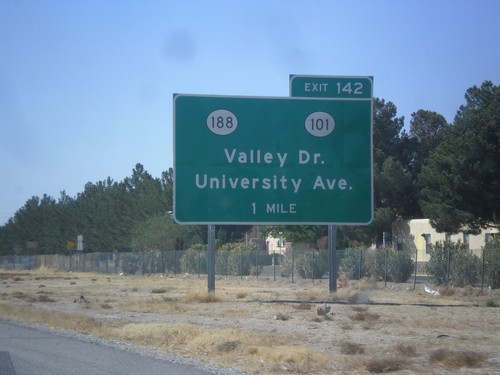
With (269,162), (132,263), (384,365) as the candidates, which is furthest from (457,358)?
(132,263)

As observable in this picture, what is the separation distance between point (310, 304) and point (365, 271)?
49.6 feet

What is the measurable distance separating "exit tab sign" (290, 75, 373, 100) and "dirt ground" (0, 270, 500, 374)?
7173 mm

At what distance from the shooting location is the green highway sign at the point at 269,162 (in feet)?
82.1

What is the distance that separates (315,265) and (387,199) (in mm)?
25337

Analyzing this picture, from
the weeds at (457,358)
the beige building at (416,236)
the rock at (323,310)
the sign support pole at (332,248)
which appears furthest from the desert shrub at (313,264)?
the weeds at (457,358)

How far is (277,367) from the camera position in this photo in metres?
12.6

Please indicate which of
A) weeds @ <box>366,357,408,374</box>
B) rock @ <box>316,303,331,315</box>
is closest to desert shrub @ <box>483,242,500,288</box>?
rock @ <box>316,303,331,315</box>

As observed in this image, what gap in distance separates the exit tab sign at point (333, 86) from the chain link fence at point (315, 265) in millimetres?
9813

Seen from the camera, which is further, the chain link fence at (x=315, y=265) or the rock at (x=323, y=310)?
the chain link fence at (x=315, y=265)

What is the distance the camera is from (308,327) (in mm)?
18562

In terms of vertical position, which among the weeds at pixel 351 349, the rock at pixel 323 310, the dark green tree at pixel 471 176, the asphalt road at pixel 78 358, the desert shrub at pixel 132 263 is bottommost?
the asphalt road at pixel 78 358

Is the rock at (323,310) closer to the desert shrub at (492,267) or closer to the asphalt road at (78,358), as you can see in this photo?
the asphalt road at (78,358)

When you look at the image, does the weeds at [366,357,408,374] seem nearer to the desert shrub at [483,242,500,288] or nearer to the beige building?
the desert shrub at [483,242,500,288]

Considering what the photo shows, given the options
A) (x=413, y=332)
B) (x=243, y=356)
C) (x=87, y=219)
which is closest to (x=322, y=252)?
(x=413, y=332)
